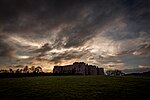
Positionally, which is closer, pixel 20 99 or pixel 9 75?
pixel 20 99

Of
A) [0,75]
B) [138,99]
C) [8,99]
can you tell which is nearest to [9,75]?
[0,75]

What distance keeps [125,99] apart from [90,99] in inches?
124

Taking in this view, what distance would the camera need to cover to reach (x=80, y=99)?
13.6m

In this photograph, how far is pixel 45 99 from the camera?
13.9m

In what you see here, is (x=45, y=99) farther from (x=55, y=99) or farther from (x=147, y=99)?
(x=147, y=99)

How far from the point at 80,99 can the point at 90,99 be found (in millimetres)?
909

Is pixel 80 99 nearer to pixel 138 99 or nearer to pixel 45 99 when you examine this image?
pixel 45 99

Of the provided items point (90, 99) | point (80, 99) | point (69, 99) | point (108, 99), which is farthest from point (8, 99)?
point (108, 99)

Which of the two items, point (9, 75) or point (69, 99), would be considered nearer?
point (69, 99)

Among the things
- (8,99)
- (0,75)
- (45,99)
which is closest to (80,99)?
(45,99)

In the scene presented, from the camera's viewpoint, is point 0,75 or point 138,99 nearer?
point 138,99

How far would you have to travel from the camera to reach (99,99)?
13.7 metres

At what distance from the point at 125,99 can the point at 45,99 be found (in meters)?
7.23

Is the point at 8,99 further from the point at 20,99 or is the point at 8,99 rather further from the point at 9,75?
the point at 9,75
